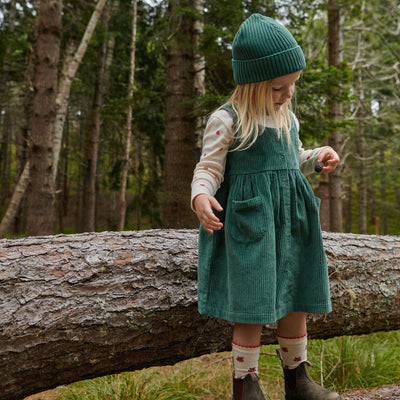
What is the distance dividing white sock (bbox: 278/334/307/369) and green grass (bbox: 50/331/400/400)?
66 cm

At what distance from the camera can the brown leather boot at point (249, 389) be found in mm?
2000

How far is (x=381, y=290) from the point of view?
121 inches

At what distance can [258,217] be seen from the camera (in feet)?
6.52

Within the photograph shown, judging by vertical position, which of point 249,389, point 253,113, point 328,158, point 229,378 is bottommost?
point 229,378

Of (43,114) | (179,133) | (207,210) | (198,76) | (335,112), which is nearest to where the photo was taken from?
(207,210)

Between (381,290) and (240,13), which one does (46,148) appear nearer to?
(240,13)

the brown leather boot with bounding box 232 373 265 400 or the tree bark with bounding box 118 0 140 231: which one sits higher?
the tree bark with bounding box 118 0 140 231

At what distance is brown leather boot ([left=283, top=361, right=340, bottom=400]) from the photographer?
86.0 inches

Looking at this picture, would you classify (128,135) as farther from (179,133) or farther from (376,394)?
(376,394)

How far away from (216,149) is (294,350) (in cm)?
125

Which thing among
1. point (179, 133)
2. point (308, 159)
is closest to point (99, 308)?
point (308, 159)

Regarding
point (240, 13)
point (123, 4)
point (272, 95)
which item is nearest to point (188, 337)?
point (272, 95)

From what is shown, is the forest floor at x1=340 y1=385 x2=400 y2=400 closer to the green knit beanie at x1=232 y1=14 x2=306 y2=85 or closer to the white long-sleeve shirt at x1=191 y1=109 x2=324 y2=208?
the white long-sleeve shirt at x1=191 y1=109 x2=324 y2=208

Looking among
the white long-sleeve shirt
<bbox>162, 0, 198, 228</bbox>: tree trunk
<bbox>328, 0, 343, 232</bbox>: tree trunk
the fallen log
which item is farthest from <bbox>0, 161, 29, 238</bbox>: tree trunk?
the white long-sleeve shirt
